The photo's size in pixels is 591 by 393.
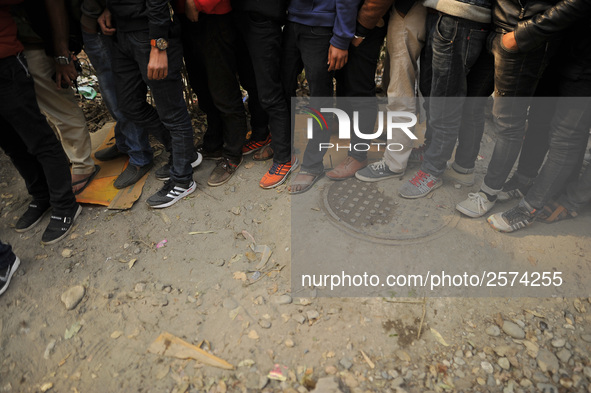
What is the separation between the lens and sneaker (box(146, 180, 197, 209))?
10.6 feet

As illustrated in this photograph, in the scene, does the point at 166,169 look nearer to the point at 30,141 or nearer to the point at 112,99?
the point at 112,99

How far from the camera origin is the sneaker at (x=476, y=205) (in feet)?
9.28

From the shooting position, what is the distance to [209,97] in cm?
351

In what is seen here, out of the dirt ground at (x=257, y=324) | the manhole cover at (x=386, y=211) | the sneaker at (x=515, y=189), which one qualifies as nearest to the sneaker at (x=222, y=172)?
the dirt ground at (x=257, y=324)

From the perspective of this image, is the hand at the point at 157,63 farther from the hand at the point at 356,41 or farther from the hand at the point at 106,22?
the hand at the point at 356,41

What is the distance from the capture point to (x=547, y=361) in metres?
1.98

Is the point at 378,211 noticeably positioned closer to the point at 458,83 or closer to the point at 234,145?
the point at 458,83

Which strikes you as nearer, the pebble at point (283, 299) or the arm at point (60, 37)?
the pebble at point (283, 299)

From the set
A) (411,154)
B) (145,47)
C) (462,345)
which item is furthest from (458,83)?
(145,47)

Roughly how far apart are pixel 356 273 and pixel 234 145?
1735 mm

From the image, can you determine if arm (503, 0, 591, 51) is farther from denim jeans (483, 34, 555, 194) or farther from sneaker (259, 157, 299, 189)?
sneaker (259, 157, 299, 189)

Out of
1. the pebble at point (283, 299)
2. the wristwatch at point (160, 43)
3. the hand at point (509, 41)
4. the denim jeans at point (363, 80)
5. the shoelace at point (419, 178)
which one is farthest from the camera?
the shoelace at point (419, 178)

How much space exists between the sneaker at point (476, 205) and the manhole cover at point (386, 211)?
0.07m

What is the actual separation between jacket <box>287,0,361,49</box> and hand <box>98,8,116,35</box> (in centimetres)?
136
